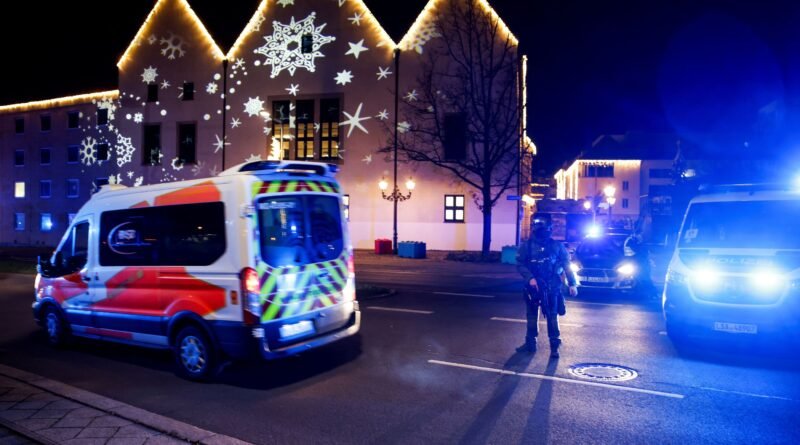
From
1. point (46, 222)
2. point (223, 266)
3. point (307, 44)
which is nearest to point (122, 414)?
point (223, 266)

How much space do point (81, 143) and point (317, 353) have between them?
42637mm

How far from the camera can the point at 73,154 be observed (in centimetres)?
4438

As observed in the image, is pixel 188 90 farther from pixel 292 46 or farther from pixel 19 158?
pixel 19 158

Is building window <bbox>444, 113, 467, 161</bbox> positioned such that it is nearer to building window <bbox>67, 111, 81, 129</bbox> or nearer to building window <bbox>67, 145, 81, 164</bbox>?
building window <bbox>67, 145, 81, 164</bbox>

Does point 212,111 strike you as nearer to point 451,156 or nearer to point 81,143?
point 81,143

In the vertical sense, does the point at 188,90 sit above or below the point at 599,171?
above

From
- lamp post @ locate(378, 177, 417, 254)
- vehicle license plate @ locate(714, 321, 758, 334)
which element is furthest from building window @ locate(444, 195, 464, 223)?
vehicle license plate @ locate(714, 321, 758, 334)

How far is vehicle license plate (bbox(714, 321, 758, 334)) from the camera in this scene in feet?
24.5

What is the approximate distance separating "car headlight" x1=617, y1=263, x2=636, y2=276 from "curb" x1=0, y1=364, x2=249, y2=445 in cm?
1142

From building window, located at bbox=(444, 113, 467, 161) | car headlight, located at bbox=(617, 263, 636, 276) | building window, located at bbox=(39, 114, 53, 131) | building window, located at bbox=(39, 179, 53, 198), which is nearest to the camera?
car headlight, located at bbox=(617, 263, 636, 276)

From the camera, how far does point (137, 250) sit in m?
7.72

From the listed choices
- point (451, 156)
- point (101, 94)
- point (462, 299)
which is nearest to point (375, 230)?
point (451, 156)

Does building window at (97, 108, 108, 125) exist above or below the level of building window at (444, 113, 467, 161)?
above

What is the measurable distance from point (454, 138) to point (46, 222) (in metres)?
33.9
